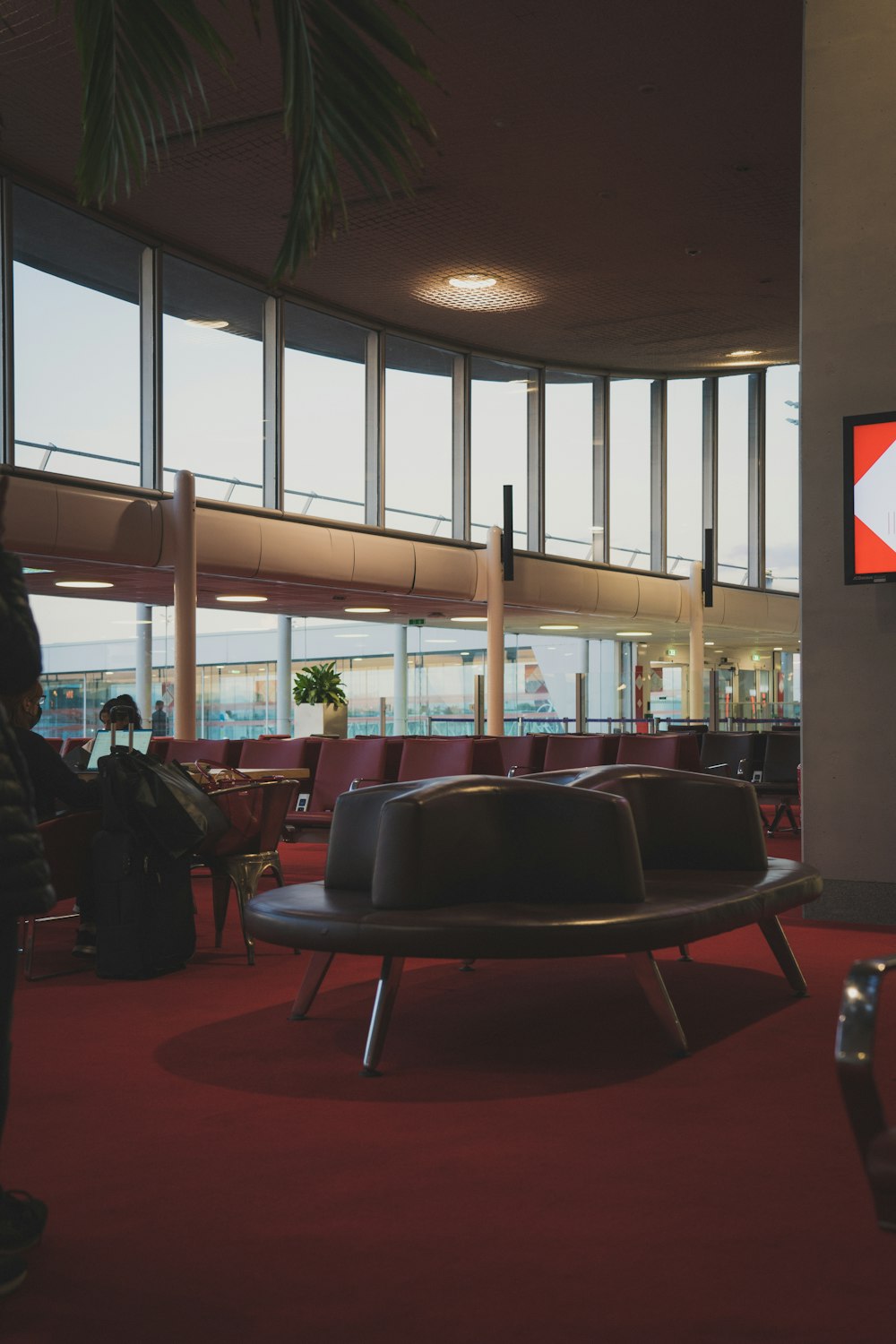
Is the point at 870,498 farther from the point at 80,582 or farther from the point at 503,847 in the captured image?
the point at 80,582

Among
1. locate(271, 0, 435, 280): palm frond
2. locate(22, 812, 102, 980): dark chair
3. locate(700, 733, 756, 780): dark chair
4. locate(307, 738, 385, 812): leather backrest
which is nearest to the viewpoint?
locate(271, 0, 435, 280): palm frond

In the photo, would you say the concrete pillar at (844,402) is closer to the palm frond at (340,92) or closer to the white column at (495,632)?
the palm frond at (340,92)

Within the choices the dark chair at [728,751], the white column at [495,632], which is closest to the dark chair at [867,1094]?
the dark chair at [728,751]

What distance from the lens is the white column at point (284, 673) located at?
19734mm

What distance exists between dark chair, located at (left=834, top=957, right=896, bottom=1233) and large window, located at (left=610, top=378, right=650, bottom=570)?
19557 millimetres

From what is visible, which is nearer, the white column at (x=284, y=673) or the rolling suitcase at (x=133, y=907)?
the rolling suitcase at (x=133, y=907)

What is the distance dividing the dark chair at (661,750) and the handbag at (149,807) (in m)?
4.55

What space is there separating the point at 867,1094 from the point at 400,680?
20.1 m

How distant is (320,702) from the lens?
18.2 m

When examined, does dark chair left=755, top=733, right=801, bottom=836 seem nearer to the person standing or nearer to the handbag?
the handbag

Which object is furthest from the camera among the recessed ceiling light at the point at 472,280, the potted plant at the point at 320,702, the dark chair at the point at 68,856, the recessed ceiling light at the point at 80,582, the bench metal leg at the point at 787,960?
the potted plant at the point at 320,702

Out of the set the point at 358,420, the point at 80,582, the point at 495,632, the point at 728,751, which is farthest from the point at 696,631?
the point at 80,582

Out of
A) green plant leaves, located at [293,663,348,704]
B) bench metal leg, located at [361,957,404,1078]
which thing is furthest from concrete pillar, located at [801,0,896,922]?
green plant leaves, located at [293,663,348,704]

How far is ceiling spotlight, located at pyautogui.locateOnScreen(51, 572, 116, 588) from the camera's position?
1440 centimetres
